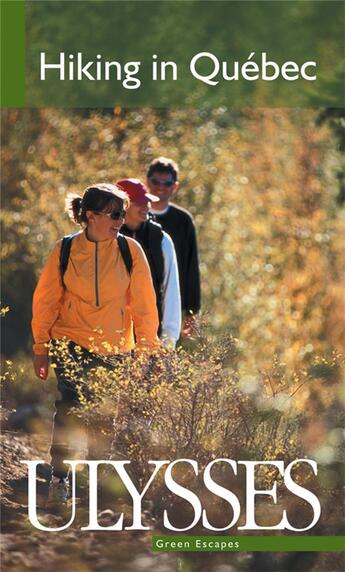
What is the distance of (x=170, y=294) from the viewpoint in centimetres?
849

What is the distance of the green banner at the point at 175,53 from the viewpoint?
8.89m

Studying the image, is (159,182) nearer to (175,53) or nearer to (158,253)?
(158,253)

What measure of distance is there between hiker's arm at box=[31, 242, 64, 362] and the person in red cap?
0.79 m

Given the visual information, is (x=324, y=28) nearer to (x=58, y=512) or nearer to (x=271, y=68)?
(x=271, y=68)

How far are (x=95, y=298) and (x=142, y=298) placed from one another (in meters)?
0.24

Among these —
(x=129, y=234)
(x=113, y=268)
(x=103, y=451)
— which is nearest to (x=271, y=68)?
(x=129, y=234)

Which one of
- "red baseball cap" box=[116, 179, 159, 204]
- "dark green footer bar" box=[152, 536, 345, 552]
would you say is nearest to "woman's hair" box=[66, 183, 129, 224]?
"red baseball cap" box=[116, 179, 159, 204]

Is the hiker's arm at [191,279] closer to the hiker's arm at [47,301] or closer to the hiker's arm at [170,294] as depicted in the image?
the hiker's arm at [170,294]

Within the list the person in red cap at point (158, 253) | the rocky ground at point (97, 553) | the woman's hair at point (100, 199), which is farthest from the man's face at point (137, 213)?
the rocky ground at point (97, 553)

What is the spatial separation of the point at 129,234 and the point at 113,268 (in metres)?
0.79

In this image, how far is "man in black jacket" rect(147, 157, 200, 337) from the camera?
9.14 meters

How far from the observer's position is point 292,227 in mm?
13984

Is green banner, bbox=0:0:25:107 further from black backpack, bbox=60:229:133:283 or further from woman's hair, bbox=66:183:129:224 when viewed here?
black backpack, bbox=60:229:133:283

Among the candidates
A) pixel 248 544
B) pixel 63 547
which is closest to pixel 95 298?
pixel 63 547
